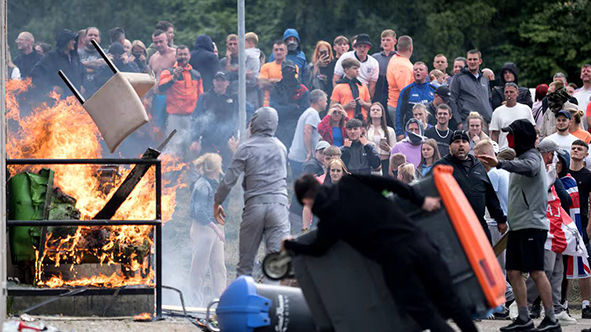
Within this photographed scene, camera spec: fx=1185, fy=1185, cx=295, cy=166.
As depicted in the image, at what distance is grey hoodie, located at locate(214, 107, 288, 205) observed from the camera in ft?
36.9

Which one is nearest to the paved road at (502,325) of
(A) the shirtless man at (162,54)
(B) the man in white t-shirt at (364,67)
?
Answer: (B) the man in white t-shirt at (364,67)

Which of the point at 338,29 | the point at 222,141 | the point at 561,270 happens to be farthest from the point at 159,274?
the point at 338,29

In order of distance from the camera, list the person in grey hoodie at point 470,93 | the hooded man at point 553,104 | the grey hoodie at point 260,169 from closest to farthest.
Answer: the grey hoodie at point 260,169 < the hooded man at point 553,104 < the person in grey hoodie at point 470,93

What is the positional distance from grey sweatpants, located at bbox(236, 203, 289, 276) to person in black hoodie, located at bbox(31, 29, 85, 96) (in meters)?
5.41

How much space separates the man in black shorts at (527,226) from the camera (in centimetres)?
1038

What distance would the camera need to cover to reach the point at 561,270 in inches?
458

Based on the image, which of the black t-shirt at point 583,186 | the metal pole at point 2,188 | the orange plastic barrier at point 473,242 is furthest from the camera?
the black t-shirt at point 583,186

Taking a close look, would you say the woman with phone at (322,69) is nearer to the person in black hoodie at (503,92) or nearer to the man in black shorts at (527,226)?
the person in black hoodie at (503,92)

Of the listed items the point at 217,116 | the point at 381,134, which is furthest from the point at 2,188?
the point at 217,116

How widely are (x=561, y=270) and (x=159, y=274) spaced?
13.1ft

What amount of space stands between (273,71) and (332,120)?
1368 millimetres

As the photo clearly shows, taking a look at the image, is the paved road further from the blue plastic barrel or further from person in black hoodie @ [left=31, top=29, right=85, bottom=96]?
person in black hoodie @ [left=31, top=29, right=85, bottom=96]

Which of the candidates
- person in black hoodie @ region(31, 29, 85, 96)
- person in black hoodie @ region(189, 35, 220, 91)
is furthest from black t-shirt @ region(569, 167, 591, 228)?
person in black hoodie @ region(31, 29, 85, 96)

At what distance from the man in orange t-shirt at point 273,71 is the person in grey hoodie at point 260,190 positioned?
14.1ft
